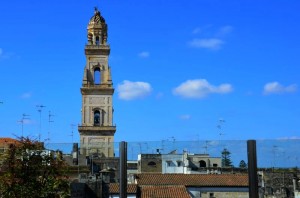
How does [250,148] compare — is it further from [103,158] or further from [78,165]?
[103,158]

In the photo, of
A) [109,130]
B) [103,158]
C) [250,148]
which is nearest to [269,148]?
[250,148]

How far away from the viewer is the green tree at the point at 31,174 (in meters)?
16.4

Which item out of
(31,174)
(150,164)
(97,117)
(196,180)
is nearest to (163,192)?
(196,180)

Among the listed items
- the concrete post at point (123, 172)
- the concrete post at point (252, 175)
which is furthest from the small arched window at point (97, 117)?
the concrete post at point (252, 175)

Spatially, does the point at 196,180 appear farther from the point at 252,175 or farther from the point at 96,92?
the point at 252,175

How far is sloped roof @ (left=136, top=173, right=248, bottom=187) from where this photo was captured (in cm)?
3756

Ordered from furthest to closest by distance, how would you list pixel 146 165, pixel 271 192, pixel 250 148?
pixel 146 165
pixel 271 192
pixel 250 148

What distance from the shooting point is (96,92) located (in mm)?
56812

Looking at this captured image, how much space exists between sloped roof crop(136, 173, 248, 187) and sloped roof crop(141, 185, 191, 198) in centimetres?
330

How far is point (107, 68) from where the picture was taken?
58.1 metres

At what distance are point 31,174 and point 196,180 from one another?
2348 centimetres

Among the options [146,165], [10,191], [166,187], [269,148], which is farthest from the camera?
[146,165]

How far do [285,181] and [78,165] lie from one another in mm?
17386

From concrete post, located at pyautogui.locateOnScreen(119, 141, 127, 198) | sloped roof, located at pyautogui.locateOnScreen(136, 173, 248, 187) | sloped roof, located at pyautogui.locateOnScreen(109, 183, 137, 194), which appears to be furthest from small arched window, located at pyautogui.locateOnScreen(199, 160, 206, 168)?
concrete post, located at pyautogui.locateOnScreen(119, 141, 127, 198)
